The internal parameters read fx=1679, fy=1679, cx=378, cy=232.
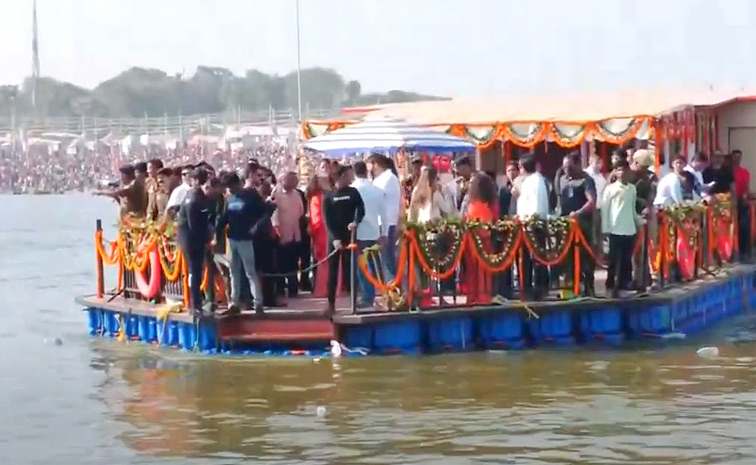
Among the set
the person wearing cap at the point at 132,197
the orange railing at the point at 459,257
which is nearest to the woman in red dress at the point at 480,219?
the orange railing at the point at 459,257

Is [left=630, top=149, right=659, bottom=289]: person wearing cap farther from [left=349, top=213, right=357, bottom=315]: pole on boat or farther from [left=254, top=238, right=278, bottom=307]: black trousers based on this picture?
[left=254, top=238, right=278, bottom=307]: black trousers

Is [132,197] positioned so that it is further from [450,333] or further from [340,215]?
[450,333]

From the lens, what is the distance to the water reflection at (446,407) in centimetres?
1371

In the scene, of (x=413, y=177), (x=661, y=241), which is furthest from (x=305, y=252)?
(x=661, y=241)

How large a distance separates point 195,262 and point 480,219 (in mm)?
3224

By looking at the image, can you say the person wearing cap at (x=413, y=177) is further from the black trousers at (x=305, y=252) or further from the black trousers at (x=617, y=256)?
the black trousers at (x=617, y=256)

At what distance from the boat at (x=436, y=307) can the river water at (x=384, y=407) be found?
278 mm

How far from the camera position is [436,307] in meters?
18.5

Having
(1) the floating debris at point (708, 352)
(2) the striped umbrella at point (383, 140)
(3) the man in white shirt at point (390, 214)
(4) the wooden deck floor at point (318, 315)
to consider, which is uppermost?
(2) the striped umbrella at point (383, 140)

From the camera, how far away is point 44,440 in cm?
1459

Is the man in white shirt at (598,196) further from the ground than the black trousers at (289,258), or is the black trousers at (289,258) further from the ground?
the man in white shirt at (598,196)

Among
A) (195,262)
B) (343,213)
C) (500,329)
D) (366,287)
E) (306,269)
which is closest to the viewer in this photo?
(343,213)

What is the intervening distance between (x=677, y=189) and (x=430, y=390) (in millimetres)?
6788

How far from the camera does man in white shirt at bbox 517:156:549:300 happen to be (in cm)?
1903
